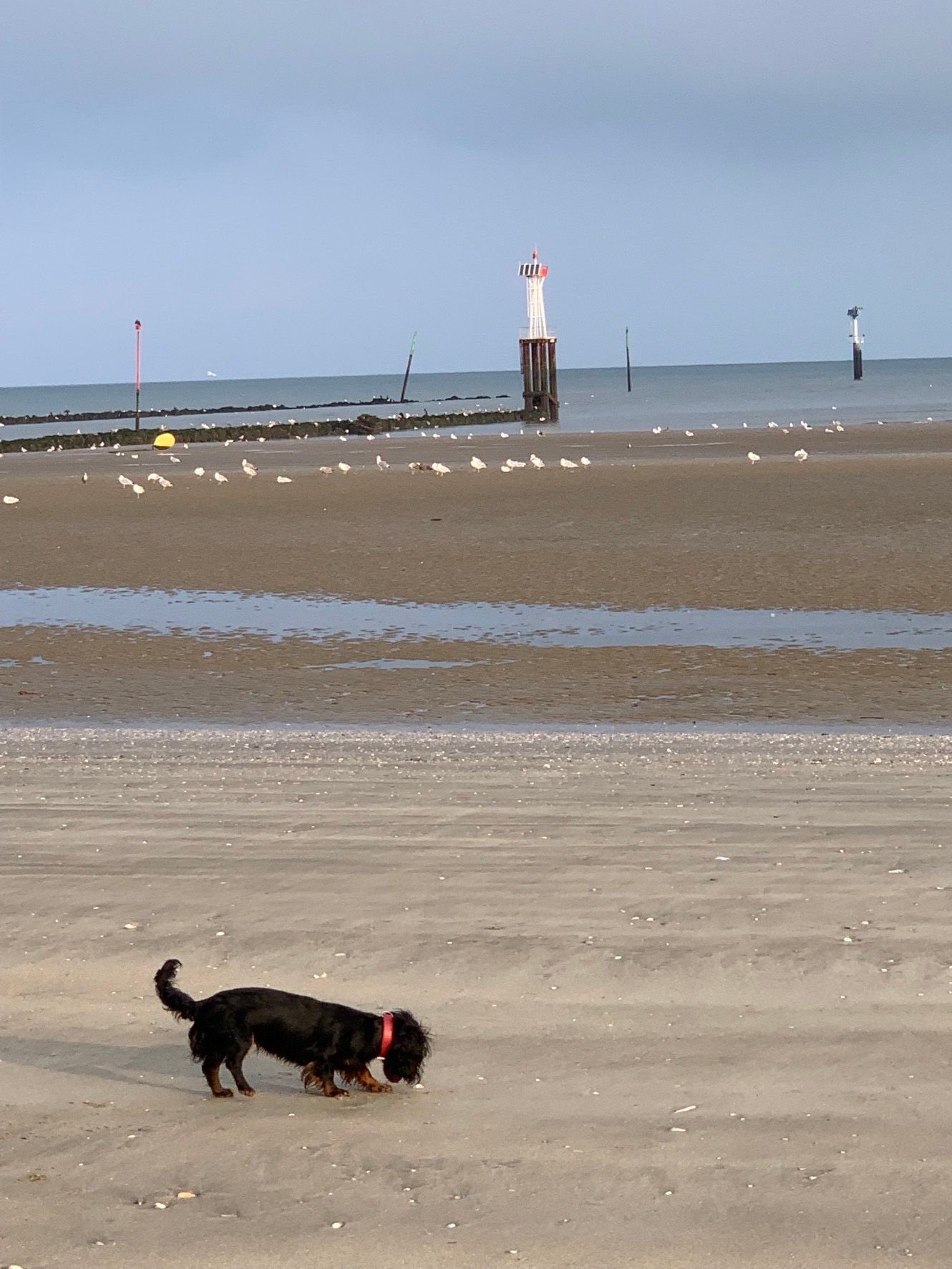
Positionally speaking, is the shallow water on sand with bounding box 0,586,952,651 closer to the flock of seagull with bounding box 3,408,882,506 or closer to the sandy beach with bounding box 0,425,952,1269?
the sandy beach with bounding box 0,425,952,1269

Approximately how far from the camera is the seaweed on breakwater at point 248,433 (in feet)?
183

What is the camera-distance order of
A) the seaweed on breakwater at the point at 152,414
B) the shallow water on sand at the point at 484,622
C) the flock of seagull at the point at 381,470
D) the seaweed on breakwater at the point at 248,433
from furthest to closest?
the seaweed on breakwater at the point at 152,414, the seaweed on breakwater at the point at 248,433, the flock of seagull at the point at 381,470, the shallow water on sand at the point at 484,622

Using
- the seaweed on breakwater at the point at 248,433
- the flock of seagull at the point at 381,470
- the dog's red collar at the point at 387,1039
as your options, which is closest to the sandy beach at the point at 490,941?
the dog's red collar at the point at 387,1039

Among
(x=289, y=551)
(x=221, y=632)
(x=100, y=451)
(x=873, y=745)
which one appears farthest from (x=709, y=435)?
(x=873, y=745)

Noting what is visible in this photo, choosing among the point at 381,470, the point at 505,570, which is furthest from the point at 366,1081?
the point at 381,470

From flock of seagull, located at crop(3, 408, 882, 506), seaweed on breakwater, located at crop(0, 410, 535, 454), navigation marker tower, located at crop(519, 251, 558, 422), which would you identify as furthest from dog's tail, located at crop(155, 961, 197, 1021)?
navigation marker tower, located at crop(519, 251, 558, 422)

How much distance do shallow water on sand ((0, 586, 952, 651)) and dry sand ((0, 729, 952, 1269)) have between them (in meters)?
5.08

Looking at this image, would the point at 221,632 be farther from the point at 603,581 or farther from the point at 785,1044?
the point at 785,1044

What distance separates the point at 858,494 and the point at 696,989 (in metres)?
20.3

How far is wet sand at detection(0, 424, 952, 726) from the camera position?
11.3 metres

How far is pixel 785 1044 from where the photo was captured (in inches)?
180

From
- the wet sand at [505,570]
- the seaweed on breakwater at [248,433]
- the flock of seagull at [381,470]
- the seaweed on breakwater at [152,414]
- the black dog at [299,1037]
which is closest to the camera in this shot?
the black dog at [299,1037]

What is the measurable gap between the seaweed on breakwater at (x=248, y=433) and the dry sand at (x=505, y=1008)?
1871 inches

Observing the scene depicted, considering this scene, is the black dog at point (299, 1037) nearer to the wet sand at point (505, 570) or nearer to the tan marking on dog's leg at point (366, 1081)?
the tan marking on dog's leg at point (366, 1081)
